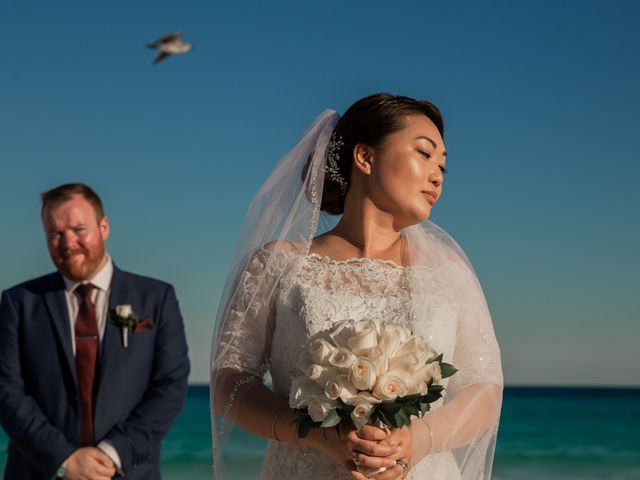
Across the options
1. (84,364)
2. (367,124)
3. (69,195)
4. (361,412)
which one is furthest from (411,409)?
(69,195)

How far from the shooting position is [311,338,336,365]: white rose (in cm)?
370

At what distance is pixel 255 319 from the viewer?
173 inches

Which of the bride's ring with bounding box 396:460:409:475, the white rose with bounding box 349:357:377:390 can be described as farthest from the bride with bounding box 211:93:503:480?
the white rose with bounding box 349:357:377:390

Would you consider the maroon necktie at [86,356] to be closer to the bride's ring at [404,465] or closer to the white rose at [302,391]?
the white rose at [302,391]

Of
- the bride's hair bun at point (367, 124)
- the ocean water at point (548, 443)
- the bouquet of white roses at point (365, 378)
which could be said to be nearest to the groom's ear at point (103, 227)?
the bride's hair bun at point (367, 124)

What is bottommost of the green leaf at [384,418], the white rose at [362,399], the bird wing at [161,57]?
the green leaf at [384,418]

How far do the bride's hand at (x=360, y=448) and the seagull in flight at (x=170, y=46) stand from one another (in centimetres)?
228

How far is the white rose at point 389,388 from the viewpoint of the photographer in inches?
141

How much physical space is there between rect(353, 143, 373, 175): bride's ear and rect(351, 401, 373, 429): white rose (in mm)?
1258

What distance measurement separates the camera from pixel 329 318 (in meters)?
4.22

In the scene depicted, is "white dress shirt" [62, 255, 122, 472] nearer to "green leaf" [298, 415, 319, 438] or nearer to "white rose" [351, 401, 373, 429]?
"green leaf" [298, 415, 319, 438]

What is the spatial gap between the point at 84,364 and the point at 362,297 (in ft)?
6.78

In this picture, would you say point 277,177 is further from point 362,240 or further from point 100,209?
point 100,209

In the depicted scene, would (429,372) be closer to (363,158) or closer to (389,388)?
(389,388)
